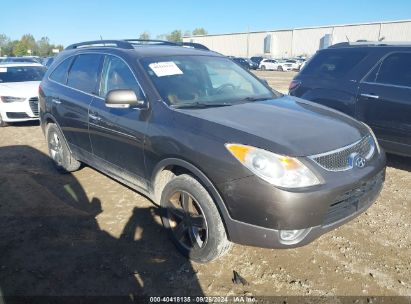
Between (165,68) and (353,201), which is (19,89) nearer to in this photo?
(165,68)

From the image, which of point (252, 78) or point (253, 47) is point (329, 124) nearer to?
point (252, 78)

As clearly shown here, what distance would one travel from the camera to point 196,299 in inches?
107

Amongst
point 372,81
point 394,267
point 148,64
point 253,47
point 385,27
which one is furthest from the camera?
point 253,47

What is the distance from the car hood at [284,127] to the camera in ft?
8.72

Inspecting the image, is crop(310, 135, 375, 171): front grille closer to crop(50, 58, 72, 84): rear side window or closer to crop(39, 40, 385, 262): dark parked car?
crop(39, 40, 385, 262): dark parked car

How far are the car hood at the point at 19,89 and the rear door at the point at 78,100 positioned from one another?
405cm

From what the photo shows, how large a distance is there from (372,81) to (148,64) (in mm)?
3414

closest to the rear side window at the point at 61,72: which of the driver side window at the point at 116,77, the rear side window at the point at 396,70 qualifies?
the driver side window at the point at 116,77

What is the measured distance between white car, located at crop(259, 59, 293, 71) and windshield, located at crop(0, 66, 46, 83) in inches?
1391

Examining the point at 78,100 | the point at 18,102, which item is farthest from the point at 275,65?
the point at 78,100

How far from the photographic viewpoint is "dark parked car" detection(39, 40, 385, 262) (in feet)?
8.39

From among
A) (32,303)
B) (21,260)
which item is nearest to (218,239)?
(32,303)

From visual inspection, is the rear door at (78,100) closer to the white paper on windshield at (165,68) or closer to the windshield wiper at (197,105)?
the white paper on windshield at (165,68)

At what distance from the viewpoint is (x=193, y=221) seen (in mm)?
3062
